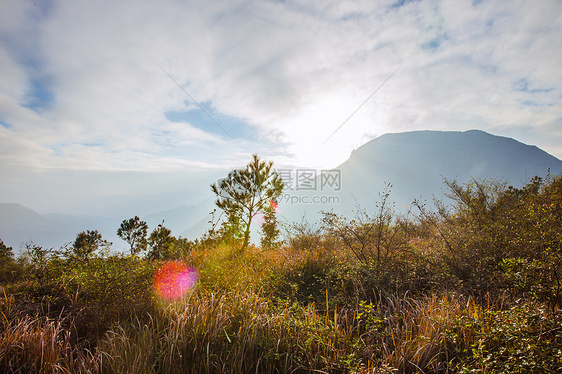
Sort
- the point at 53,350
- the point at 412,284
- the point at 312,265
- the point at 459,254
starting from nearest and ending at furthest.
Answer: the point at 53,350 < the point at 412,284 < the point at 459,254 < the point at 312,265

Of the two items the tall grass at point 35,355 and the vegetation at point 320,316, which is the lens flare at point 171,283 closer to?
the vegetation at point 320,316

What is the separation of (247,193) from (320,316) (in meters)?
8.52

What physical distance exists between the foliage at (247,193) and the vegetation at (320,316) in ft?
19.3

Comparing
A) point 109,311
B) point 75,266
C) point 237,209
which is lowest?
point 109,311

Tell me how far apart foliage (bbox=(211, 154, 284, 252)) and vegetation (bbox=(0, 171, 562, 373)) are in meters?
5.88

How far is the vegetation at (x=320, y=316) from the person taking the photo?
9.02ft

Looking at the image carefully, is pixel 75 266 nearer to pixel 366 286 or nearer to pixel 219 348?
pixel 219 348

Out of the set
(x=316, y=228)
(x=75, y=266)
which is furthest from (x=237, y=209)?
(x=75, y=266)

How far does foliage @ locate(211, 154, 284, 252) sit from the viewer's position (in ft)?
39.2

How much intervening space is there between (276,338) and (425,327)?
206cm

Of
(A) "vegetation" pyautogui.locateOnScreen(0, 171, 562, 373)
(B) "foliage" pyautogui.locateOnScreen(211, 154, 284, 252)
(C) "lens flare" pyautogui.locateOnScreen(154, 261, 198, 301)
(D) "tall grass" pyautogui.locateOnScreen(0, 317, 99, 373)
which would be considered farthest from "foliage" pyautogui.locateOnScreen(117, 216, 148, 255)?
(D) "tall grass" pyautogui.locateOnScreen(0, 317, 99, 373)

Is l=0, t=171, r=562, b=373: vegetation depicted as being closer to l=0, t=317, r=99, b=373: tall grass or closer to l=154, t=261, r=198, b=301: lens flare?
l=0, t=317, r=99, b=373: tall grass

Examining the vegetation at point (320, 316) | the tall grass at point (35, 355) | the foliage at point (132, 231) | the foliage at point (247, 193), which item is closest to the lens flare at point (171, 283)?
the vegetation at point (320, 316)

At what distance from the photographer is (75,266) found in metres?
4.29
